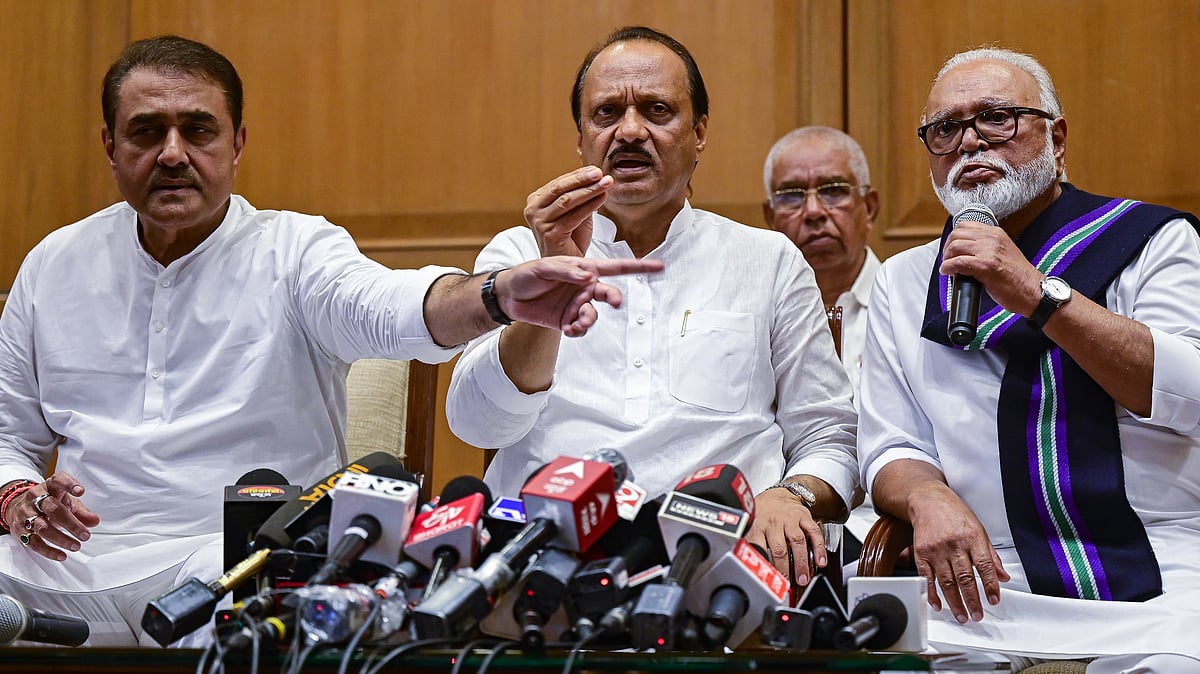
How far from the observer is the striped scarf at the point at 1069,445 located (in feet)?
6.44

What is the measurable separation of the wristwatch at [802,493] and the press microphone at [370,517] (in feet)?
3.38

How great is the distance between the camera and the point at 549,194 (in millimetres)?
1992

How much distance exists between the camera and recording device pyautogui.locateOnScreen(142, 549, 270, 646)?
1.17 metres

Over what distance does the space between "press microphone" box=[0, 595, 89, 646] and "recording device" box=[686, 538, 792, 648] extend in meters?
0.77

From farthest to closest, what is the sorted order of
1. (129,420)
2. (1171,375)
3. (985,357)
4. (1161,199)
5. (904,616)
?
(1161,199) < (129,420) < (985,357) < (1171,375) < (904,616)

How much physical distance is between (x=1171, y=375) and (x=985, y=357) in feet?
1.14

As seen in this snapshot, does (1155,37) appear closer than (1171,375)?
No

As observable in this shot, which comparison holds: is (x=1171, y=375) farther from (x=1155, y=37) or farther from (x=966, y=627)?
(x=1155, y=37)

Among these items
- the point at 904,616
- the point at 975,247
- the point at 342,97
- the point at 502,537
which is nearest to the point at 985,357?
the point at 975,247

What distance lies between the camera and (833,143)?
3.41 m

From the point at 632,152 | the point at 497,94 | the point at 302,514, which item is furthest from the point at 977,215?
the point at 497,94

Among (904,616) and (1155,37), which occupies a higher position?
(1155,37)

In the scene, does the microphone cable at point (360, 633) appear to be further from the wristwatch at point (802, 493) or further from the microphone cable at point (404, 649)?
the wristwatch at point (802, 493)

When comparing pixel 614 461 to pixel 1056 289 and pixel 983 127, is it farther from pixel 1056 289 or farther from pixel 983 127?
pixel 983 127
